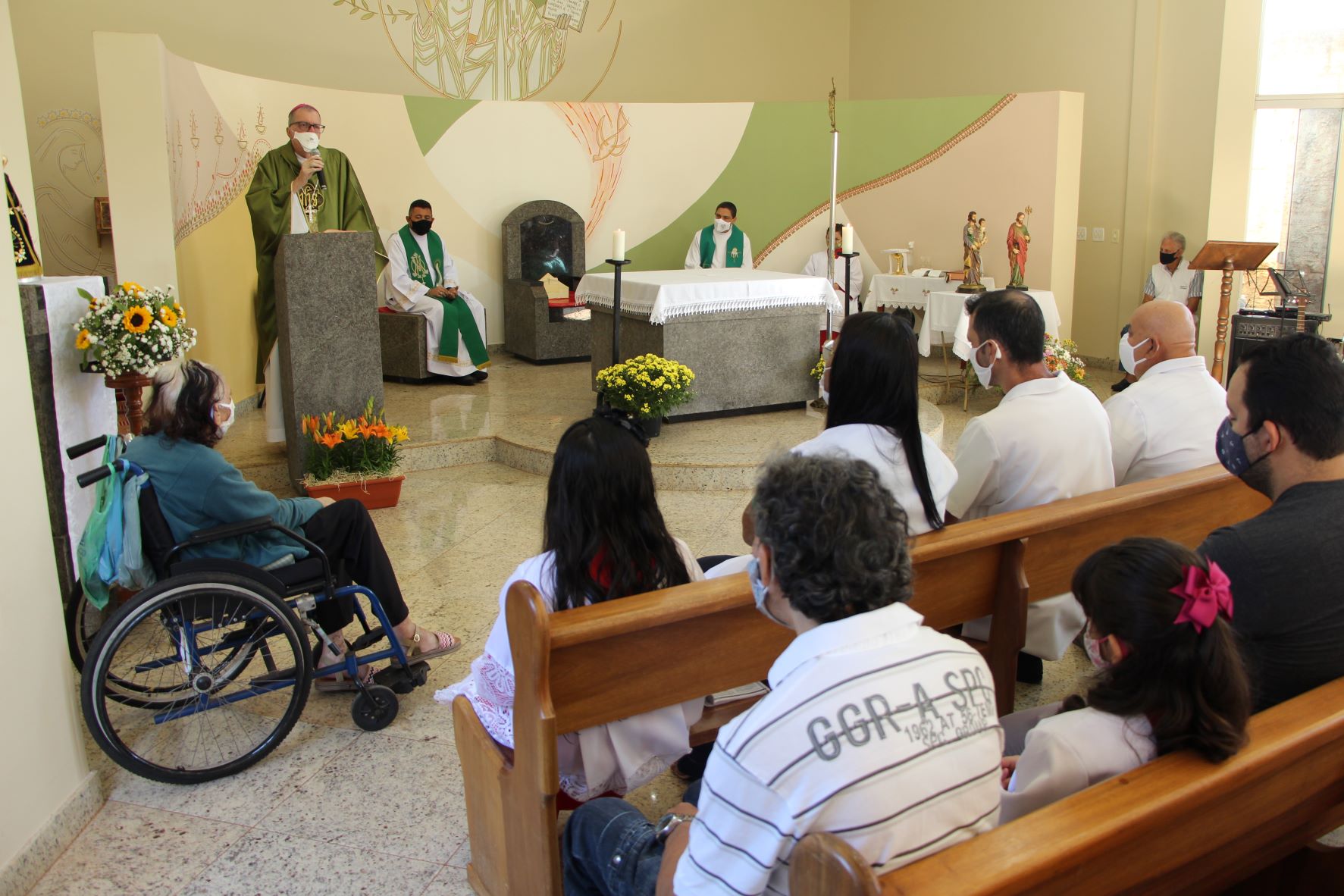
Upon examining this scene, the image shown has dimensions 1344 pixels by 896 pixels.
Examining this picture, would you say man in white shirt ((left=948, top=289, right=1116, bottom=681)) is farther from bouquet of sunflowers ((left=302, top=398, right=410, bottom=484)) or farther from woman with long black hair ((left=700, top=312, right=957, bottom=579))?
bouquet of sunflowers ((left=302, top=398, right=410, bottom=484))

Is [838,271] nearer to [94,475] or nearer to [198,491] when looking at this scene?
[198,491]

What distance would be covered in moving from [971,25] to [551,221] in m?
4.57

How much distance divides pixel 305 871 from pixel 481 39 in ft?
28.1

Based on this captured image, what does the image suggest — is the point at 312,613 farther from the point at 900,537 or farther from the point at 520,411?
the point at 520,411

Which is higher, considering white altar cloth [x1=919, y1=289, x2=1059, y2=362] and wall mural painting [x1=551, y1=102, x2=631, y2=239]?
wall mural painting [x1=551, y1=102, x2=631, y2=239]

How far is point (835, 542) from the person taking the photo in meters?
1.29

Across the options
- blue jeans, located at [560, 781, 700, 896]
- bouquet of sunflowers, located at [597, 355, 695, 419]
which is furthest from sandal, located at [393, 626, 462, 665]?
bouquet of sunflowers, located at [597, 355, 695, 419]

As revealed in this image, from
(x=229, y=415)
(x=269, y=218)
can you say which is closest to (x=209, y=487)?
(x=229, y=415)

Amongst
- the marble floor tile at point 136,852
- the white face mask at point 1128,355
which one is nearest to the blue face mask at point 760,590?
the marble floor tile at point 136,852

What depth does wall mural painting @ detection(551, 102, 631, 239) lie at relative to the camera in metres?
9.41

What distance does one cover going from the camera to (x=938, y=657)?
4.13 feet

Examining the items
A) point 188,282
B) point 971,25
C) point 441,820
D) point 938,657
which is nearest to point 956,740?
point 938,657

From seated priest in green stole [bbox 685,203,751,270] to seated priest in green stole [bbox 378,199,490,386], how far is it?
2131 millimetres

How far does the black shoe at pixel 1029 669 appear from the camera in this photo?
325 cm
